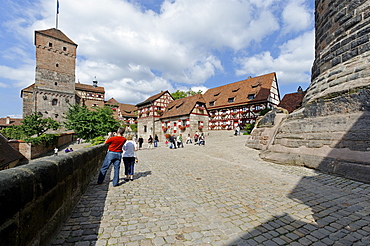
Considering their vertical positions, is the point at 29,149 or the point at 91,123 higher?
the point at 91,123

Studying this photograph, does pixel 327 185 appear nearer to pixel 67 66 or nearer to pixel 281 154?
pixel 281 154

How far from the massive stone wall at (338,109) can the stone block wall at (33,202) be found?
6.21 m

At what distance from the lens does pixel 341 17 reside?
6.90 meters

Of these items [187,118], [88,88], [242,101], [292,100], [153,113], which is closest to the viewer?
[292,100]

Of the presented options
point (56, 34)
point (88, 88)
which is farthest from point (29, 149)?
point (88, 88)

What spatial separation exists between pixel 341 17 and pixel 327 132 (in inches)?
180

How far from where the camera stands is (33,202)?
1.75 m

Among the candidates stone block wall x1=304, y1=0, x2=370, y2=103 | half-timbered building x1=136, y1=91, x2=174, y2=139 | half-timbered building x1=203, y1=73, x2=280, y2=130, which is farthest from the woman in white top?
half-timbered building x1=136, y1=91, x2=174, y2=139

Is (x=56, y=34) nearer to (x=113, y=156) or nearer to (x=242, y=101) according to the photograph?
(x=242, y=101)

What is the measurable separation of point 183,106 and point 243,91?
1002 centimetres

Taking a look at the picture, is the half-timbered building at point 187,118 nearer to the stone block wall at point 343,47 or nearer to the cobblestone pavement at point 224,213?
the stone block wall at point 343,47

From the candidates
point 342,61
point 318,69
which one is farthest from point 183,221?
point 318,69

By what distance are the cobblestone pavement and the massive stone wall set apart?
0.77 meters

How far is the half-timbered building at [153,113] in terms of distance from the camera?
3141 cm
